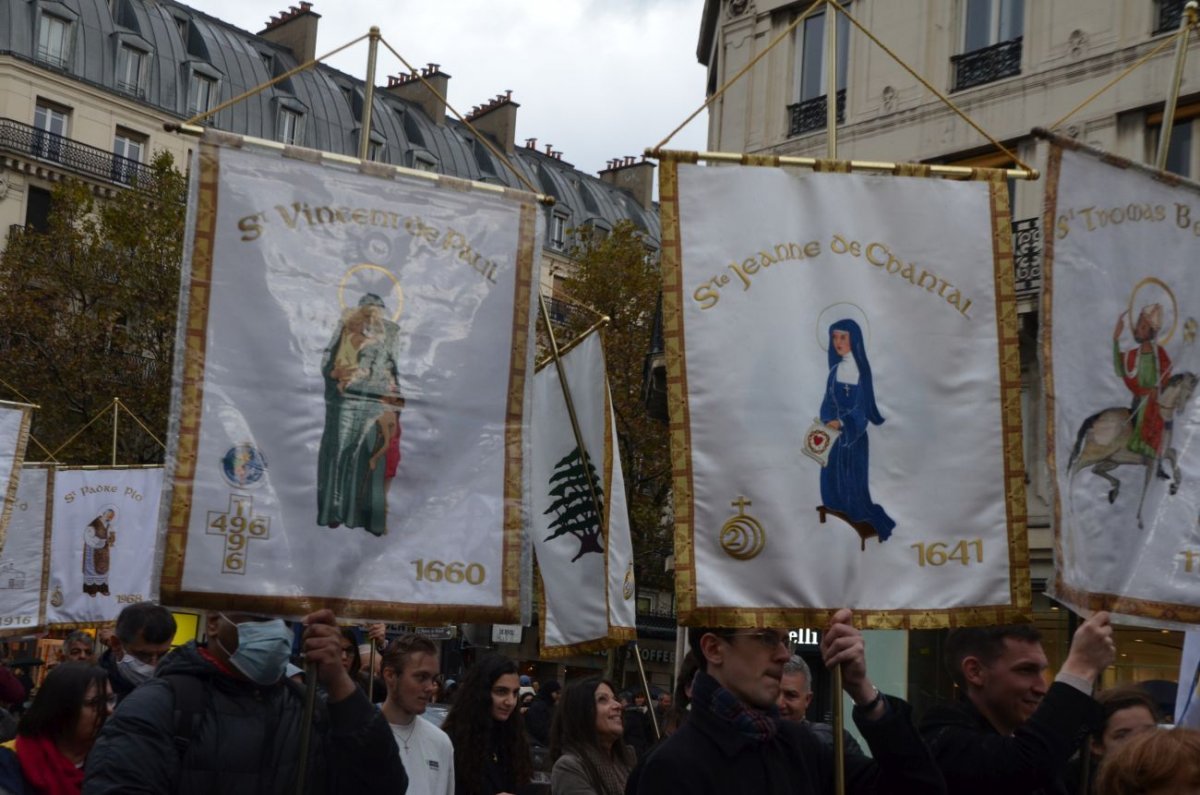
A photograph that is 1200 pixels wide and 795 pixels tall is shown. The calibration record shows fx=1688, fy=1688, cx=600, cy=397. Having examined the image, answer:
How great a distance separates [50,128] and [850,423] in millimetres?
42947

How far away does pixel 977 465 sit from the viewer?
549 cm

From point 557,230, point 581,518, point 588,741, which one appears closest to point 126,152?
point 557,230

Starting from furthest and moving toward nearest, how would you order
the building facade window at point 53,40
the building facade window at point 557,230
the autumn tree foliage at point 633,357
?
the building facade window at point 557,230 → the building facade window at point 53,40 → the autumn tree foliage at point 633,357

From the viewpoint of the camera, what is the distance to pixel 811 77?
22.1 m

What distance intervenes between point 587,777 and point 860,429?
8.55ft

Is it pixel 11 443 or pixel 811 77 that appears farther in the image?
pixel 811 77

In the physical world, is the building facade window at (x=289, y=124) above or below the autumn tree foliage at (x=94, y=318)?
above

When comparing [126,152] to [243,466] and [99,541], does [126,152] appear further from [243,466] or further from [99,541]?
[243,466]

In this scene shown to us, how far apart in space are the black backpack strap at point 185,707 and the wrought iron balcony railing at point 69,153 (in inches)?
1539

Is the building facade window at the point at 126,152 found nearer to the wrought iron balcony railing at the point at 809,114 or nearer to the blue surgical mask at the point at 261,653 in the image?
the wrought iron balcony railing at the point at 809,114

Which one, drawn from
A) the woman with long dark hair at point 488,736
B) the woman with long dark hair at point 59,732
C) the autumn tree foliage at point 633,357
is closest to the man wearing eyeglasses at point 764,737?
the woman with long dark hair at point 59,732

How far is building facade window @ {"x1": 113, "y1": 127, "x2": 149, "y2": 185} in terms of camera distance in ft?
150

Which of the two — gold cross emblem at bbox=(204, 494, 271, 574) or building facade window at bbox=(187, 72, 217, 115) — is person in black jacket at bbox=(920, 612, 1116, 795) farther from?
building facade window at bbox=(187, 72, 217, 115)

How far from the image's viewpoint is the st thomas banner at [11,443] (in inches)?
433
